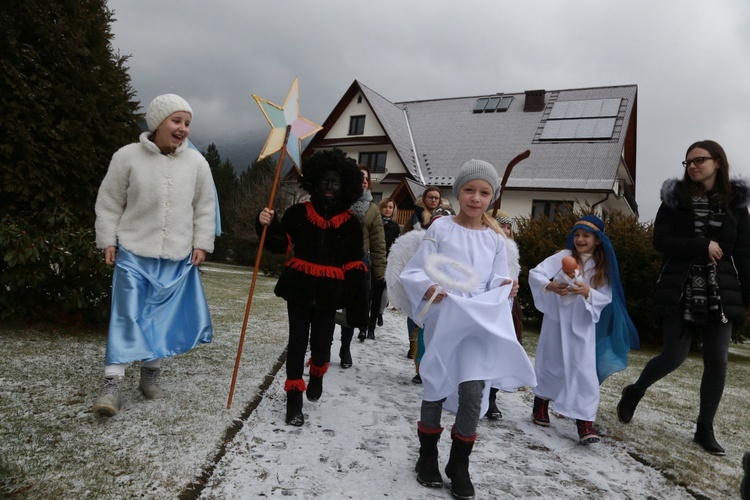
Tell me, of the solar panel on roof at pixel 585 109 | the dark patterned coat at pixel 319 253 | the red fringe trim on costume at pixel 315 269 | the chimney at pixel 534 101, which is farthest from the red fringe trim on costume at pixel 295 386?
the chimney at pixel 534 101

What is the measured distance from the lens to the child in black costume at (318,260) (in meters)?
3.55

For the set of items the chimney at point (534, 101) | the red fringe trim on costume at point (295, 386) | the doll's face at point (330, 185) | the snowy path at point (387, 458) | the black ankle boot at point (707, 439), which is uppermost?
the chimney at point (534, 101)

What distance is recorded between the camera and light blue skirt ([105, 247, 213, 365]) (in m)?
3.36

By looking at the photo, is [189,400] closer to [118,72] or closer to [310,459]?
[310,459]

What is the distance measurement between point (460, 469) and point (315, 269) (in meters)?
1.64

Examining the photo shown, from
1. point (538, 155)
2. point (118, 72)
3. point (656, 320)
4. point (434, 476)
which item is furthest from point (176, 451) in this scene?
point (538, 155)

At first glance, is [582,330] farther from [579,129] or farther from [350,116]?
[350,116]

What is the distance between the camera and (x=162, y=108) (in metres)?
3.54

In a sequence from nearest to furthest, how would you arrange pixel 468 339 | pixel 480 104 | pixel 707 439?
1. pixel 468 339
2. pixel 707 439
3. pixel 480 104

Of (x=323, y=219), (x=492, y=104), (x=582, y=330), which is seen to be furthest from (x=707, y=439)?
(x=492, y=104)

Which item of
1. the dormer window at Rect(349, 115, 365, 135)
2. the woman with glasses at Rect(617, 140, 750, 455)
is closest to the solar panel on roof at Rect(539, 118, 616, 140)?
the dormer window at Rect(349, 115, 365, 135)

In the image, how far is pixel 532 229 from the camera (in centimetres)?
1105

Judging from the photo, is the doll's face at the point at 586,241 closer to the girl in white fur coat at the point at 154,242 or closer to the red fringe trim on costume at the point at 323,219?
the red fringe trim on costume at the point at 323,219

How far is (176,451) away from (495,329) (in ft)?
6.17
